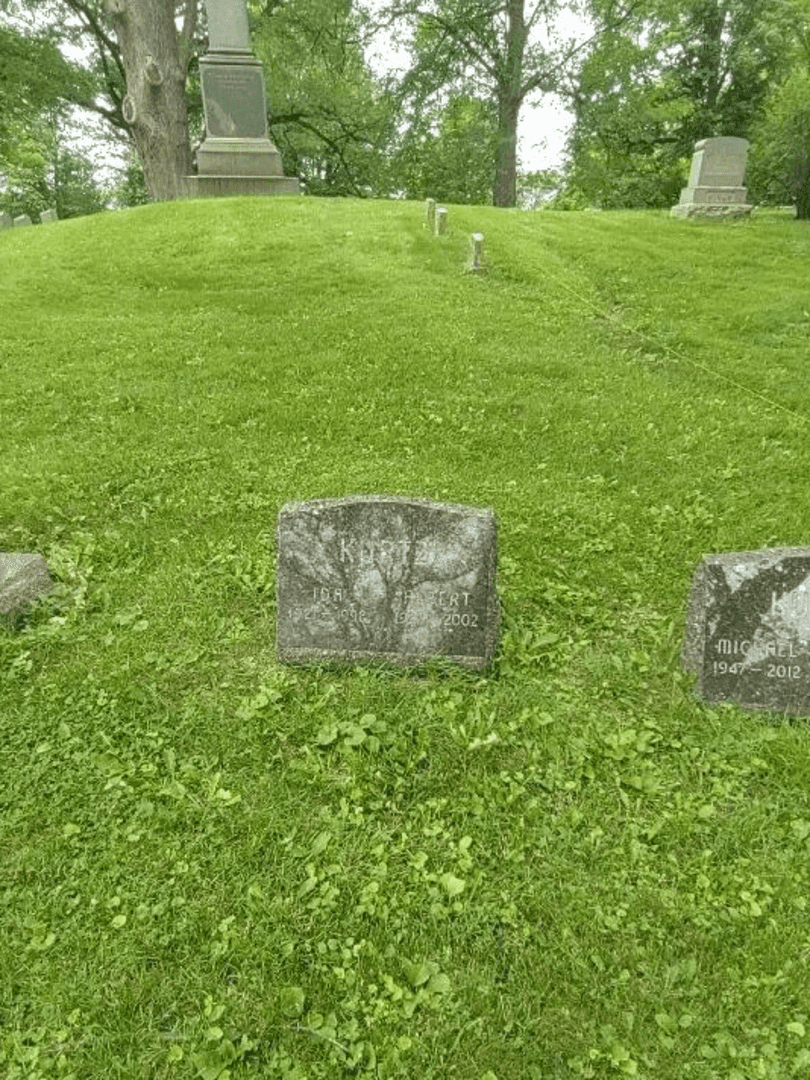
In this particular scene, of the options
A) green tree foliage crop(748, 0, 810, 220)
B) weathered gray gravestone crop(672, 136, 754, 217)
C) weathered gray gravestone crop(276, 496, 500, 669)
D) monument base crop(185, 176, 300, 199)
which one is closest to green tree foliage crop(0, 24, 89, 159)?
monument base crop(185, 176, 300, 199)

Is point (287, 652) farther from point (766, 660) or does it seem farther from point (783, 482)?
point (783, 482)

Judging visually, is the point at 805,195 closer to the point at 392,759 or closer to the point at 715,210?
the point at 715,210

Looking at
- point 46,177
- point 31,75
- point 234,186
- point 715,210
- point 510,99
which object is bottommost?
point 715,210

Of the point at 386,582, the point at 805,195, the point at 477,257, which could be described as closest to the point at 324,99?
the point at 805,195

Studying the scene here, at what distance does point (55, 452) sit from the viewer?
7461mm

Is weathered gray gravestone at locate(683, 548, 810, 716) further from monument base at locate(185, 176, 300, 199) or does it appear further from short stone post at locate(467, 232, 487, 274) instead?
monument base at locate(185, 176, 300, 199)

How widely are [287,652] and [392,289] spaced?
29.9 ft

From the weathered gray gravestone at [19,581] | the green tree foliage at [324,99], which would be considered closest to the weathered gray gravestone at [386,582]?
the weathered gray gravestone at [19,581]

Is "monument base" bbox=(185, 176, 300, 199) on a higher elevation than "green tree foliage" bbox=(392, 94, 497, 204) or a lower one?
lower

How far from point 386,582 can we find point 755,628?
8.01 feet

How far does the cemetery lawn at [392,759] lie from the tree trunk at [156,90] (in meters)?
14.9

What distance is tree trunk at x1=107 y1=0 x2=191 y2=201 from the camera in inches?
778

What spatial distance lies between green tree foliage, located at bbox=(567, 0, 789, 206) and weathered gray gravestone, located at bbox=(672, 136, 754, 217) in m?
7.37

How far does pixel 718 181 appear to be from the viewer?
69.3 feet
